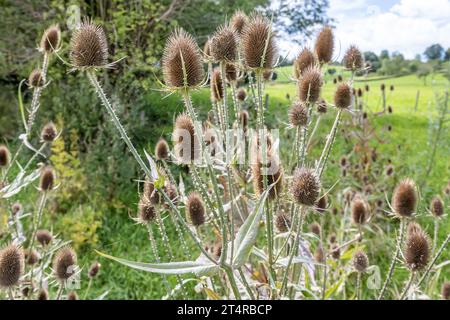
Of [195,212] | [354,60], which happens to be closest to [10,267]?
[195,212]

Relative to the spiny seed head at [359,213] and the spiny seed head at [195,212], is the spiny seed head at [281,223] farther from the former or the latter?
the spiny seed head at [359,213]

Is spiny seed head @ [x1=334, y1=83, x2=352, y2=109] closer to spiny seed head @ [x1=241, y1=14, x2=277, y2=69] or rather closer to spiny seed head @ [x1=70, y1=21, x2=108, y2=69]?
spiny seed head @ [x1=241, y1=14, x2=277, y2=69]

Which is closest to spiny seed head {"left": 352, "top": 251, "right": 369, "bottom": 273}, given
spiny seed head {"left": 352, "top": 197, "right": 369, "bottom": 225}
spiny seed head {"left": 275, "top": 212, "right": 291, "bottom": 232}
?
spiny seed head {"left": 352, "top": 197, "right": 369, "bottom": 225}

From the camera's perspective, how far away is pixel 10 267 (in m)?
1.04

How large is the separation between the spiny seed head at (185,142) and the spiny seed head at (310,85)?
0.25 m

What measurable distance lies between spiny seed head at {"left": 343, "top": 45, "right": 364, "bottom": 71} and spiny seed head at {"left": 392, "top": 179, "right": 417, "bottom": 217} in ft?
1.11

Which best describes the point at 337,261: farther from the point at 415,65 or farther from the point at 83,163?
the point at 83,163

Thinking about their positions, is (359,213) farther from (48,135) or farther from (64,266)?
(48,135)

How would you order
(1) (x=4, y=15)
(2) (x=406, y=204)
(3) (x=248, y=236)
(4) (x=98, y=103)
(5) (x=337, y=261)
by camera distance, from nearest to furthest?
(3) (x=248, y=236) → (2) (x=406, y=204) → (5) (x=337, y=261) → (4) (x=98, y=103) → (1) (x=4, y=15)

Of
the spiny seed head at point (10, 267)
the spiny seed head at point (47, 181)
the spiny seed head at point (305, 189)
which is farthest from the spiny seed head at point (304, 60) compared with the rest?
the spiny seed head at point (47, 181)

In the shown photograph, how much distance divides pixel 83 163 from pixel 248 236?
3.26 metres

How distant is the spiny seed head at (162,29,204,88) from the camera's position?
80 cm
